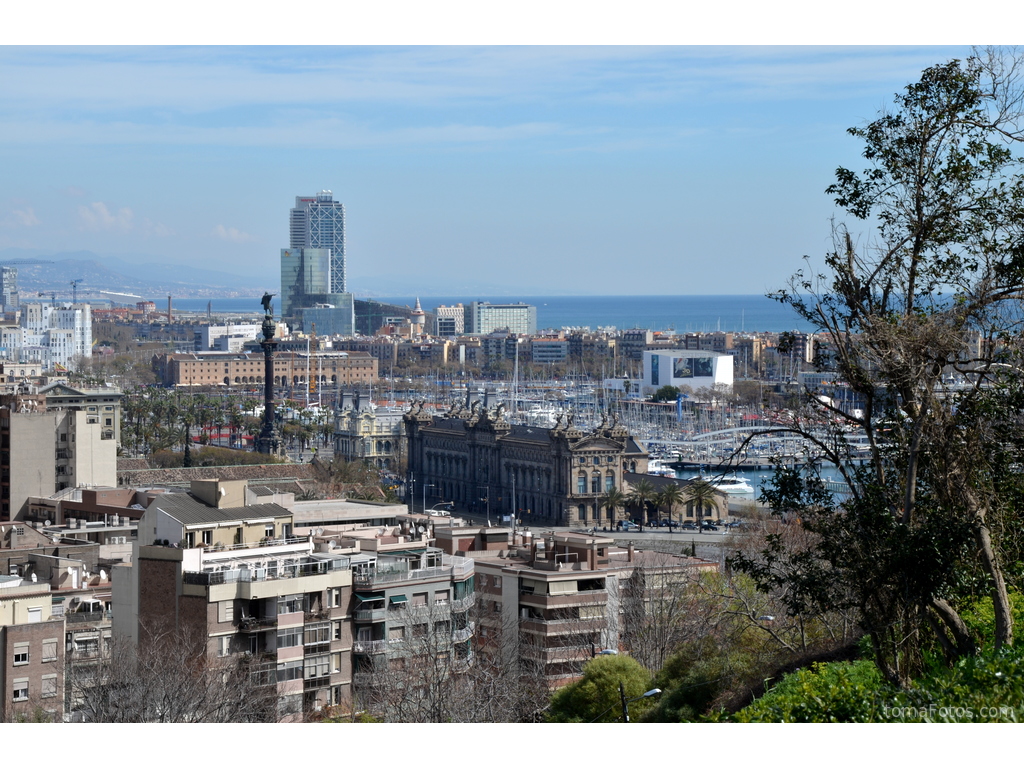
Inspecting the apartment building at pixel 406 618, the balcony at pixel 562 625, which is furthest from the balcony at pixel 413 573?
the balcony at pixel 562 625

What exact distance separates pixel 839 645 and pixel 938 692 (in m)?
3.98

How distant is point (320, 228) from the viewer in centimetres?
19412

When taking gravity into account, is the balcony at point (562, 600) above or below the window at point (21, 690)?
above

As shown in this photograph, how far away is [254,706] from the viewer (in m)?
13.1

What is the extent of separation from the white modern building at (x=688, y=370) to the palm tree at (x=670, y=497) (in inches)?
1763

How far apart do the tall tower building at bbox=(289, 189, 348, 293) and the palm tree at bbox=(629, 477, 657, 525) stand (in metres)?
148

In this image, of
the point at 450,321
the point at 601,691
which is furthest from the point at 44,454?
the point at 450,321

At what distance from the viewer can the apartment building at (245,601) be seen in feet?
46.3

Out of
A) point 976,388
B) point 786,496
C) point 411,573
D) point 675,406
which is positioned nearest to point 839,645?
point 786,496

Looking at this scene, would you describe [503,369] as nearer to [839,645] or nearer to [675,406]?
[675,406]

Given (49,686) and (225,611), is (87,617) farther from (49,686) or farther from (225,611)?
(225,611)

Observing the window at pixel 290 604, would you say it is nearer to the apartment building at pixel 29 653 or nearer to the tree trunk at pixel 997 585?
the apartment building at pixel 29 653

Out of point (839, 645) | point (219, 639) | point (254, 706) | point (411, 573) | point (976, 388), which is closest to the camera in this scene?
point (976, 388)

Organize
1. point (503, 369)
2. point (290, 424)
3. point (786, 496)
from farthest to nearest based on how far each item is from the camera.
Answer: point (503, 369)
point (290, 424)
point (786, 496)
